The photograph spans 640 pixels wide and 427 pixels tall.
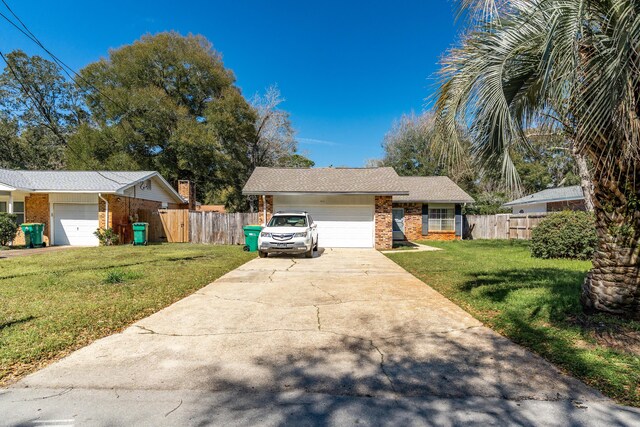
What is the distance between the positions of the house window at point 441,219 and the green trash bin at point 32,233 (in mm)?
20423

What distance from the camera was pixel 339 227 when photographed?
1571 cm

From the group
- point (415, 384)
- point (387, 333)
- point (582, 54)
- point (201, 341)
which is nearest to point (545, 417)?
point (415, 384)

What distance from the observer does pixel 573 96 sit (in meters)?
3.90

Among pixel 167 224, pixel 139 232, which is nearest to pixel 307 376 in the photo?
pixel 139 232

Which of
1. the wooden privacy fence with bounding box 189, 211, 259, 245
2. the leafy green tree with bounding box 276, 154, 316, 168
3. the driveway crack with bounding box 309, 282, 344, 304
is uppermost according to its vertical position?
the leafy green tree with bounding box 276, 154, 316, 168

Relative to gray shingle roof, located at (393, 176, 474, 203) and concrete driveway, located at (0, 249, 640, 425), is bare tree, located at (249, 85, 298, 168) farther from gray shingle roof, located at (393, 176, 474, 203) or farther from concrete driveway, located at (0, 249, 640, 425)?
concrete driveway, located at (0, 249, 640, 425)

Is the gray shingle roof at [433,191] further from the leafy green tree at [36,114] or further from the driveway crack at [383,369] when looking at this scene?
the leafy green tree at [36,114]

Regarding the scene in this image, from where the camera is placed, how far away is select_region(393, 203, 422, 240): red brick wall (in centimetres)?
2089

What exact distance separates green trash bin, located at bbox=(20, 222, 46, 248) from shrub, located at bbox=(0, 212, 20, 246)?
1.19ft

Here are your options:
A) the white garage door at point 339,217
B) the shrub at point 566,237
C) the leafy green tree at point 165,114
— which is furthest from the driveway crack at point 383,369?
the leafy green tree at point 165,114

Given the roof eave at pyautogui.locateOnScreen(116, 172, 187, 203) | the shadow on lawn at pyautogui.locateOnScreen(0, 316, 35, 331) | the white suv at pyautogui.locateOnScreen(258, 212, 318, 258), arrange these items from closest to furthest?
1. the shadow on lawn at pyautogui.locateOnScreen(0, 316, 35, 331)
2. the white suv at pyautogui.locateOnScreen(258, 212, 318, 258)
3. the roof eave at pyautogui.locateOnScreen(116, 172, 187, 203)

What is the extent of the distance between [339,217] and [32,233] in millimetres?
13728

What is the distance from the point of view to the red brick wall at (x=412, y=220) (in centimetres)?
2089

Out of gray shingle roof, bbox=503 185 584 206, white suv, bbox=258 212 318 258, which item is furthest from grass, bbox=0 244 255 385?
gray shingle roof, bbox=503 185 584 206
